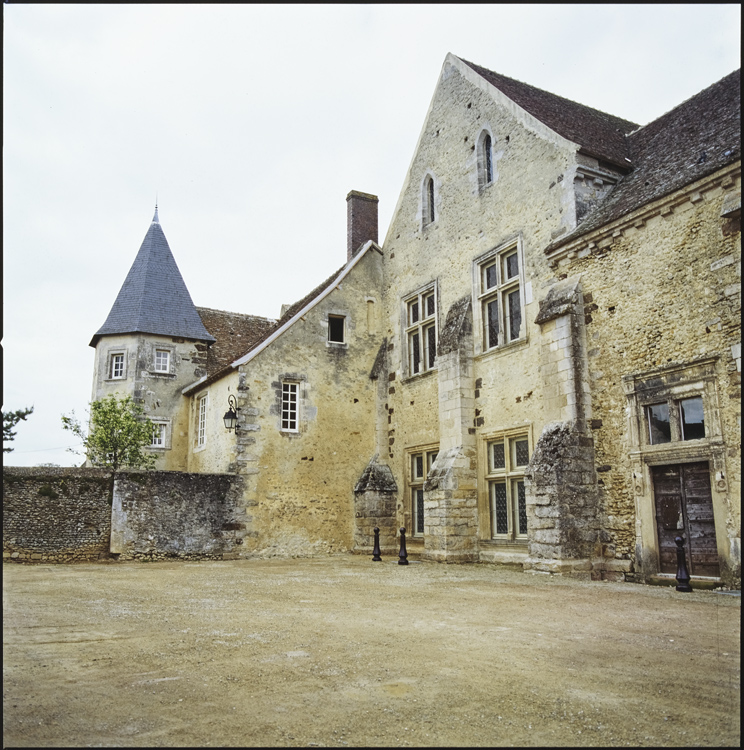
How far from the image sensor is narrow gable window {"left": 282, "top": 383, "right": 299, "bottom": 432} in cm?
1653

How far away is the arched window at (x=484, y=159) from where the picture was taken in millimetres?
15055

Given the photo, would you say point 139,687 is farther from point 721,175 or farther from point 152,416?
point 152,416

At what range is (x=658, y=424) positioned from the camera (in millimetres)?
10375

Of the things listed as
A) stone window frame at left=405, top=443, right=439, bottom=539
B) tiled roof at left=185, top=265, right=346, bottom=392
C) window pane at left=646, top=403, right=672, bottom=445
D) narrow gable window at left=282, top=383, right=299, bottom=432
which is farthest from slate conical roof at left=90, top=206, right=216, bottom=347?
window pane at left=646, top=403, right=672, bottom=445

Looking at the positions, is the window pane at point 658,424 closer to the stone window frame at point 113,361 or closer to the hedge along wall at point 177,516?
the hedge along wall at point 177,516

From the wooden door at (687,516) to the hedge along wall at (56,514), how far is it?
10.5 metres

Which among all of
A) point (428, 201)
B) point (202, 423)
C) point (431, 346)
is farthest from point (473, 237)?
point (202, 423)

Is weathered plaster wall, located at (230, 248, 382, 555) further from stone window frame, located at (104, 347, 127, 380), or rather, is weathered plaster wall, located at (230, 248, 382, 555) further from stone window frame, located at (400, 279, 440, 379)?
stone window frame, located at (104, 347, 127, 380)

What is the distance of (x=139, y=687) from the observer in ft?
13.3

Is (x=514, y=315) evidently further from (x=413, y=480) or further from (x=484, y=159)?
(x=413, y=480)

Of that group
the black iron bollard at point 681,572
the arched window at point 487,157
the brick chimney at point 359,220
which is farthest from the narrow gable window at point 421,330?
the black iron bollard at point 681,572

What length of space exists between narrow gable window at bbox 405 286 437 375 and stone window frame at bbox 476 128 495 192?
273cm

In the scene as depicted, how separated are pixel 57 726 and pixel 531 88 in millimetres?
16619

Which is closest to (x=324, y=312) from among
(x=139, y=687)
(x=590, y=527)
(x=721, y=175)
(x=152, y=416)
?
(x=152, y=416)
